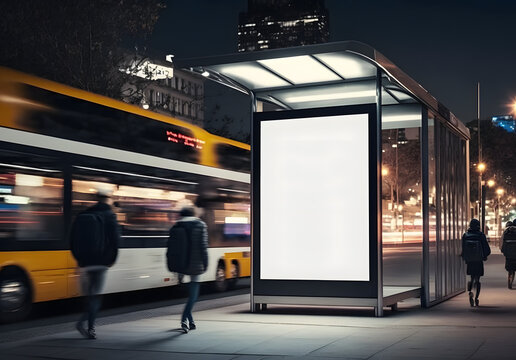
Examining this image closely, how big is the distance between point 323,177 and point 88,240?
168 inches

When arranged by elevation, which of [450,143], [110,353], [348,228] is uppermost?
[450,143]

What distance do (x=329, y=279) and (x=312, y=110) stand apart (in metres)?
2.62

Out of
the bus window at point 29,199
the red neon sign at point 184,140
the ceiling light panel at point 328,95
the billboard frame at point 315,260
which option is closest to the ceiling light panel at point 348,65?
the ceiling light panel at point 328,95

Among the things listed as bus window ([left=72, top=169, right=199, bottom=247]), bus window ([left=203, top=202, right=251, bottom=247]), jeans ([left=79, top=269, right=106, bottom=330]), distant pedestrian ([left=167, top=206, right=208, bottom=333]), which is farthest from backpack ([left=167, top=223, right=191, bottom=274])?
bus window ([left=203, top=202, right=251, bottom=247])

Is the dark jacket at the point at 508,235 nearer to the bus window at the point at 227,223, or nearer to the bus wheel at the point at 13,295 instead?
the bus window at the point at 227,223

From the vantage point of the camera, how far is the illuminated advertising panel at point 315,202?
526 inches

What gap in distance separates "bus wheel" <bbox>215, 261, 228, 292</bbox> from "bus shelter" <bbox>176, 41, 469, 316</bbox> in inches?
244

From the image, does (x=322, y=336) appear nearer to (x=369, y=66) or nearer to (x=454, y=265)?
(x=369, y=66)

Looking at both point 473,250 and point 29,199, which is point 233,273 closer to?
point 473,250

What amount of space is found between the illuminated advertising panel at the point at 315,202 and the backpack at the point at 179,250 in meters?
2.79

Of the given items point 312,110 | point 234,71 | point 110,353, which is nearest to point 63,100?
point 234,71

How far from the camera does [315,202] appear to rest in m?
13.7

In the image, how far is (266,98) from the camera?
51.0ft

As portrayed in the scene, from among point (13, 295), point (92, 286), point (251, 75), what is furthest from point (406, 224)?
point (92, 286)
